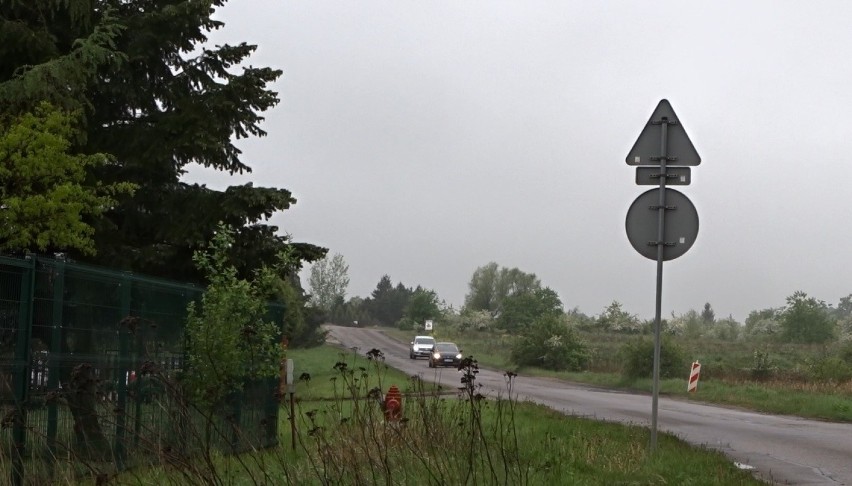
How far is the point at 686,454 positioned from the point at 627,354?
29474 mm

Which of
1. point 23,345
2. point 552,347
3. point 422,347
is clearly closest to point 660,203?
point 23,345

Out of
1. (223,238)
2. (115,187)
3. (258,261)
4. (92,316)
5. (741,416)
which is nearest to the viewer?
(92,316)

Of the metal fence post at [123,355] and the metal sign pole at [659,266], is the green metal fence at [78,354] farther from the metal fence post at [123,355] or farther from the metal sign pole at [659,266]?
the metal sign pole at [659,266]

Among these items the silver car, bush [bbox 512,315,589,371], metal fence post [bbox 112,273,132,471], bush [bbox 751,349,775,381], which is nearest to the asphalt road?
metal fence post [bbox 112,273,132,471]

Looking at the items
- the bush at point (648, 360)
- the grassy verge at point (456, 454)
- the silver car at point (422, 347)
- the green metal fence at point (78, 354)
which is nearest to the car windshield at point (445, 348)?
the silver car at point (422, 347)

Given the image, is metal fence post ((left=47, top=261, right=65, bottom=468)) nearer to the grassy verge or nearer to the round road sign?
the grassy verge

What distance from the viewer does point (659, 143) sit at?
11.1 meters

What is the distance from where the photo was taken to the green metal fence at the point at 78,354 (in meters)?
7.68

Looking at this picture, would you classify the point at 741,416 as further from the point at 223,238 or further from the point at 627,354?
the point at 627,354

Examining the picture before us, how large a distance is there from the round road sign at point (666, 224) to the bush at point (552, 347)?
41.4 meters

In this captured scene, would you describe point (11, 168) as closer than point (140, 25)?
Yes

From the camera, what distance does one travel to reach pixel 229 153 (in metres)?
16.5

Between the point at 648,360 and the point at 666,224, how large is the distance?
28.9 m

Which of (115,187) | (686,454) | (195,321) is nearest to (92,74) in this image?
(115,187)
